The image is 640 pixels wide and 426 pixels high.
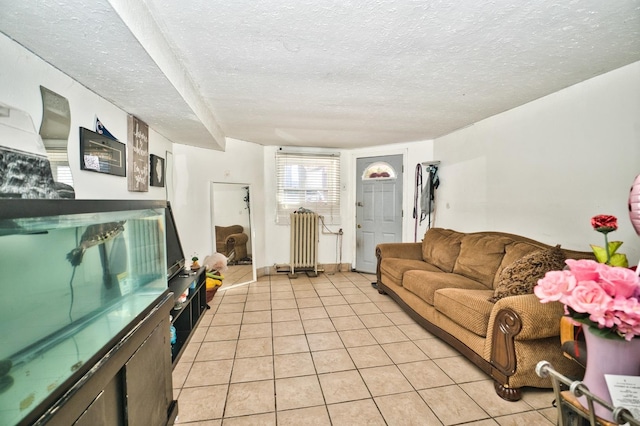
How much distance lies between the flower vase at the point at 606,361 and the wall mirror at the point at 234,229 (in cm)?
393

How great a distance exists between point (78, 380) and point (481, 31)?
2.34 m

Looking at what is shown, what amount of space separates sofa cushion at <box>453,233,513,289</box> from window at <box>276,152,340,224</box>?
2.47m

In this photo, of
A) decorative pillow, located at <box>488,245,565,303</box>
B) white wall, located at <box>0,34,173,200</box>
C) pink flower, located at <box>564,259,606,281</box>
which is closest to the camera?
pink flower, located at <box>564,259,606,281</box>

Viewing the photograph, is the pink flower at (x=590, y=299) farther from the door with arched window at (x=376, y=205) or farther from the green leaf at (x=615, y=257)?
the door with arched window at (x=376, y=205)

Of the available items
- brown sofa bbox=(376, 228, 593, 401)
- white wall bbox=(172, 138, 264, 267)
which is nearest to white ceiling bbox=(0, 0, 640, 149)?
white wall bbox=(172, 138, 264, 267)

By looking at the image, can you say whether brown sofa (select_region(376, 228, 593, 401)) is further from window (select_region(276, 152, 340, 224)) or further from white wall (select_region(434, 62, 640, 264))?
window (select_region(276, 152, 340, 224))

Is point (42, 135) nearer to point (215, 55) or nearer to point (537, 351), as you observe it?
point (215, 55)

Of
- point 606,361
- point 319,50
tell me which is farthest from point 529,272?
point 319,50

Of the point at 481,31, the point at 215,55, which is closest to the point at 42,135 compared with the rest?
the point at 215,55

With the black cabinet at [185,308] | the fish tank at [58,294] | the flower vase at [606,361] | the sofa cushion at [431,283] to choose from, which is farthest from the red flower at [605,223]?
the black cabinet at [185,308]

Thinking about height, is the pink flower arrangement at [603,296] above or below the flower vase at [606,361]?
above

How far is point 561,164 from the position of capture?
2.41 metres

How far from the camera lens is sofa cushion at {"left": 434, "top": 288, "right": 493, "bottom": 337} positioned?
2002 millimetres

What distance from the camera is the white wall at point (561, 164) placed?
1.98 metres
